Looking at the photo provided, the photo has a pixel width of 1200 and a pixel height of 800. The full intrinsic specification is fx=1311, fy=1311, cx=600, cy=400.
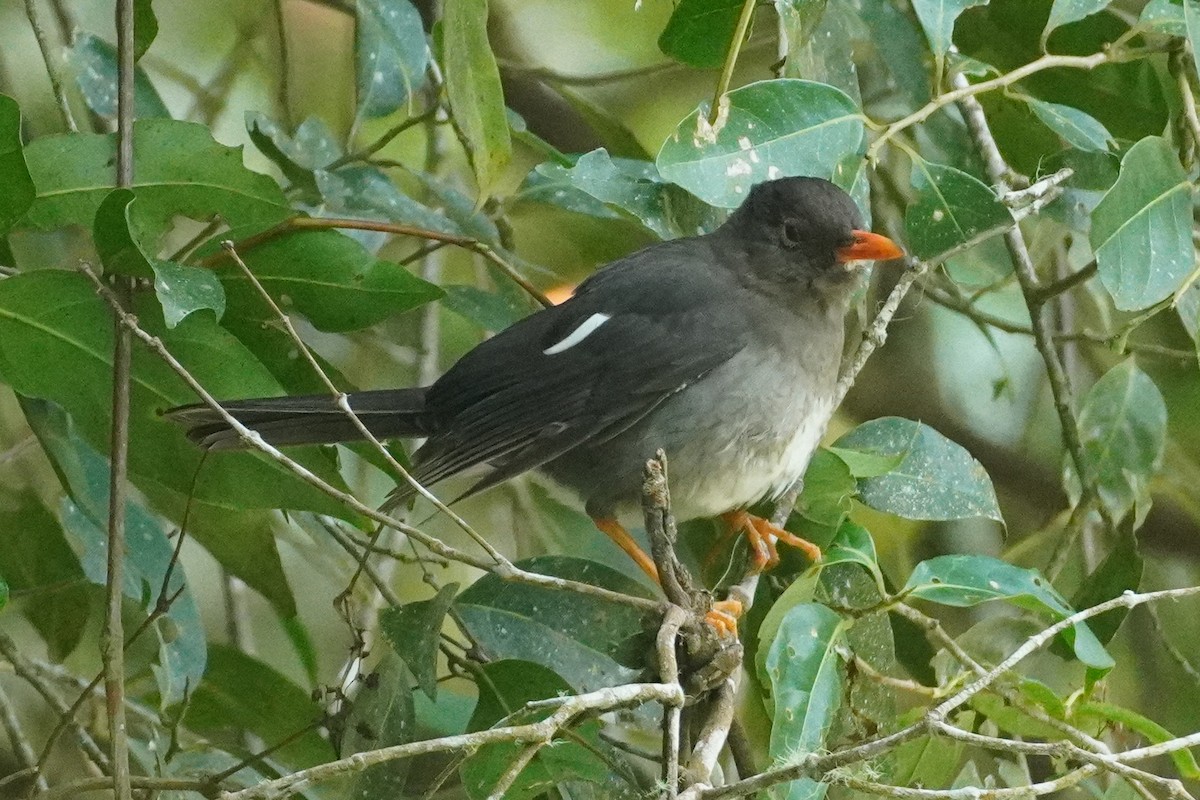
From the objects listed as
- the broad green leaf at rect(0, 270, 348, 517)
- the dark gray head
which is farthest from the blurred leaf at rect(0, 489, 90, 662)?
the dark gray head

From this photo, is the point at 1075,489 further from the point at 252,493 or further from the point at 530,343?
the point at 252,493

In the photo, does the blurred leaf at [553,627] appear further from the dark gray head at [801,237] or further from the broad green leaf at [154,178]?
the dark gray head at [801,237]

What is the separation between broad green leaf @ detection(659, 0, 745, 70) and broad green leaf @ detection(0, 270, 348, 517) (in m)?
1.07

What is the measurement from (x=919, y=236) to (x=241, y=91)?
8.04ft

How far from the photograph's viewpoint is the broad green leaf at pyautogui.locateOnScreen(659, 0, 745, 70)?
8.68 feet

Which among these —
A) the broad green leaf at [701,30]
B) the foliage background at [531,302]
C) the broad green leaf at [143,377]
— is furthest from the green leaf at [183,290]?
the broad green leaf at [701,30]

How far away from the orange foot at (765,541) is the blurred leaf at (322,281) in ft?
2.95

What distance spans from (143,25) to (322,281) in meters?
0.71

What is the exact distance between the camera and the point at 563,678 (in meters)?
2.43

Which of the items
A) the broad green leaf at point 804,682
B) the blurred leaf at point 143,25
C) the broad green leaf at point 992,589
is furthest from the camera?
the blurred leaf at point 143,25

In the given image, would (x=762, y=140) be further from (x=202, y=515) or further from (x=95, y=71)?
(x=95, y=71)

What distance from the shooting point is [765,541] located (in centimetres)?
285

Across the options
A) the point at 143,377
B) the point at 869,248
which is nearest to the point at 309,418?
the point at 143,377

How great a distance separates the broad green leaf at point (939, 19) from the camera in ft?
8.11
